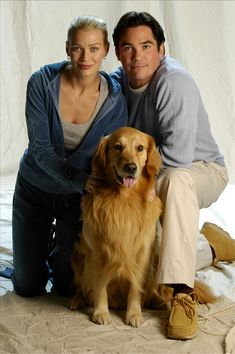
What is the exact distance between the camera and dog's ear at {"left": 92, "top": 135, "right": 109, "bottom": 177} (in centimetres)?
206

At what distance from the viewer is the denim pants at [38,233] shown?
2.34 m

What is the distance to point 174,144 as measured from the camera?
2.10 m

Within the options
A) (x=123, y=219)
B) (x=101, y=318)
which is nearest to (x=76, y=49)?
(x=123, y=219)

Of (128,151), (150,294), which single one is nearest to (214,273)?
(150,294)

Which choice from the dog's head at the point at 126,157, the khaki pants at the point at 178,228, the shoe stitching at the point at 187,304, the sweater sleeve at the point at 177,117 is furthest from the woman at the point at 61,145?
the shoe stitching at the point at 187,304

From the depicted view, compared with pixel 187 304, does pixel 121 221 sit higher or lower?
higher

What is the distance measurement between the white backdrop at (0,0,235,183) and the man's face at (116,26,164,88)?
66.4 inches

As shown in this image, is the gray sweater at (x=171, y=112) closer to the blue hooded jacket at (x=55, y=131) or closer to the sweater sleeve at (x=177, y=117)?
the sweater sleeve at (x=177, y=117)

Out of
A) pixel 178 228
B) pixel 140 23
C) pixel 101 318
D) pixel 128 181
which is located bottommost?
pixel 101 318

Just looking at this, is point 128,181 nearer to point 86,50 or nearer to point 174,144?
point 174,144

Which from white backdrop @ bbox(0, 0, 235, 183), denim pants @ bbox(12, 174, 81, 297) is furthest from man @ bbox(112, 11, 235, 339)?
white backdrop @ bbox(0, 0, 235, 183)

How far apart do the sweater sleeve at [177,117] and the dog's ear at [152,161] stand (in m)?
0.06

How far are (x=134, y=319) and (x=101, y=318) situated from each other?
128 millimetres

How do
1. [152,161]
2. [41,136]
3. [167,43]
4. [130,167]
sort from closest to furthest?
1. [130,167]
2. [152,161]
3. [41,136]
4. [167,43]
